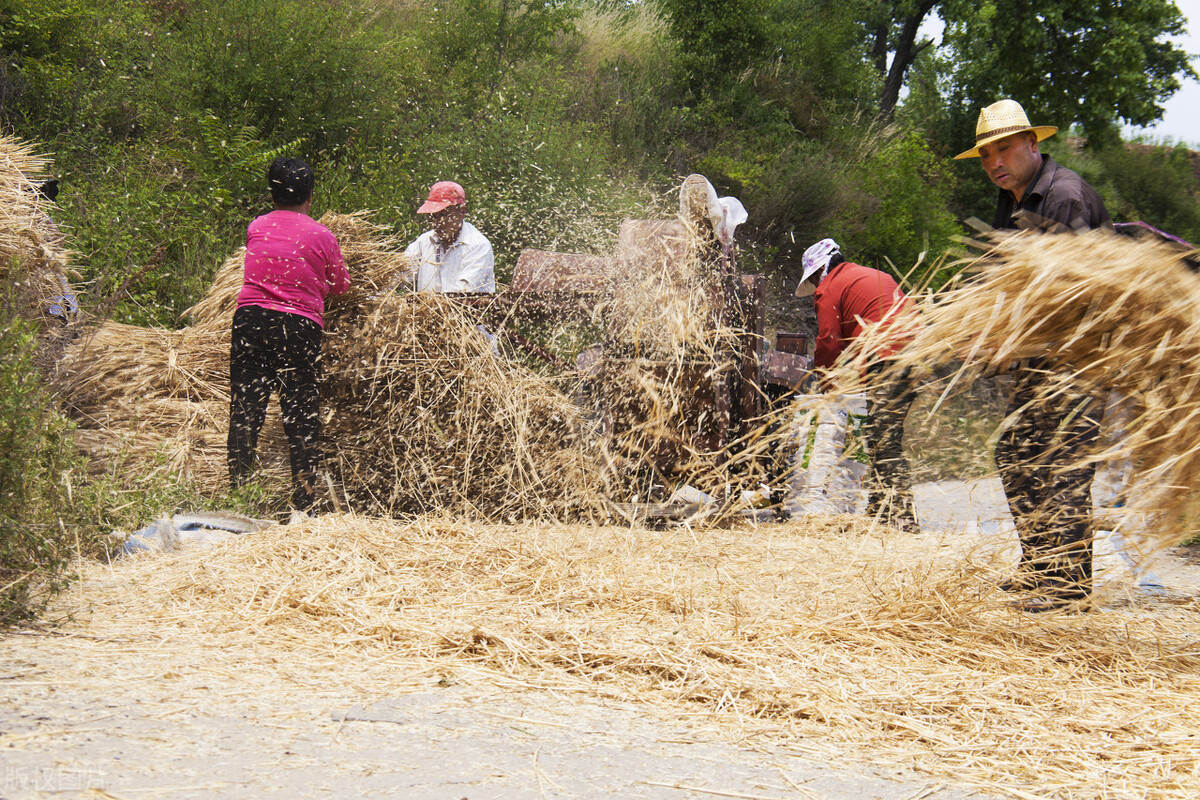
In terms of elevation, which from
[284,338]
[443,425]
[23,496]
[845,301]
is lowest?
[23,496]

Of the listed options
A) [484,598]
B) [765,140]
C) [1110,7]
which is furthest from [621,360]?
[1110,7]

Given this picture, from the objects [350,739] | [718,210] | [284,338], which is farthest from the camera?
[718,210]

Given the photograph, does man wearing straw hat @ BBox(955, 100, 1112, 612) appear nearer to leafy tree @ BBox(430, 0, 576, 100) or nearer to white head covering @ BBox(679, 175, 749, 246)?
white head covering @ BBox(679, 175, 749, 246)

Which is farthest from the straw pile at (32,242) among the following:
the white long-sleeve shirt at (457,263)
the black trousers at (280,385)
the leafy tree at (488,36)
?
the leafy tree at (488,36)

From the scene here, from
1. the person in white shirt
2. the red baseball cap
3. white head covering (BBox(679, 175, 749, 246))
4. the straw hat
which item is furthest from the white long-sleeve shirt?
the straw hat

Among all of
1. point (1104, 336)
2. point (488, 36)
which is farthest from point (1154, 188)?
point (1104, 336)

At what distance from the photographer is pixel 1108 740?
2.59 metres

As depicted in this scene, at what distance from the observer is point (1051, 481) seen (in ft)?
11.7

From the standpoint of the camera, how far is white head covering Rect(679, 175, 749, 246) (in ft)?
17.3

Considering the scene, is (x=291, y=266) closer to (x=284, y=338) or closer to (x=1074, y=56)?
(x=284, y=338)

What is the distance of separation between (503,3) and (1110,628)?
43.4ft

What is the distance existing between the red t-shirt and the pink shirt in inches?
113

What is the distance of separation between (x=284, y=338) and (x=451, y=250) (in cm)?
161

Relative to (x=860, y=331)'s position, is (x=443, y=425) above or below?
below
